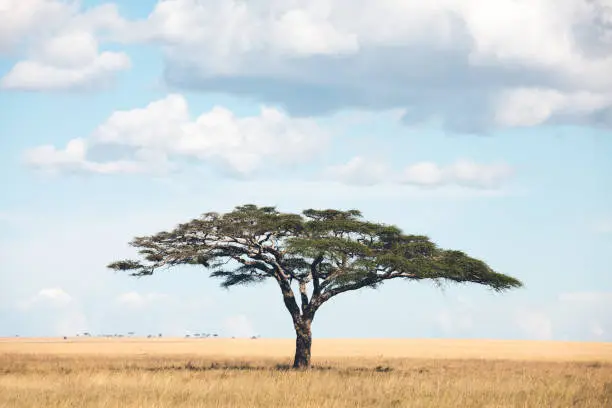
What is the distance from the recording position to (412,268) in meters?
45.1

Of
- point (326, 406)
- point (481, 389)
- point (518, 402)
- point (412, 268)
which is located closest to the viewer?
point (326, 406)

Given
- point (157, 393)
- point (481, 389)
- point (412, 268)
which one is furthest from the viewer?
point (412, 268)

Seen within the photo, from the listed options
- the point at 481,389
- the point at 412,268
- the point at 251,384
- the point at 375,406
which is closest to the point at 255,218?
the point at 412,268

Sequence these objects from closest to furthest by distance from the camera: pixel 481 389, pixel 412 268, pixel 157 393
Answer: pixel 157 393
pixel 481 389
pixel 412 268

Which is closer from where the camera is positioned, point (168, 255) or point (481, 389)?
point (481, 389)

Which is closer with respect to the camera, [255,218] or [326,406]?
[326,406]

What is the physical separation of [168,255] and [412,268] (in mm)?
12996

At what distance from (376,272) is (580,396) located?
1863 cm

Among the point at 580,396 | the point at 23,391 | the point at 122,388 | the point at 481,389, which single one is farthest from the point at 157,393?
the point at 580,396

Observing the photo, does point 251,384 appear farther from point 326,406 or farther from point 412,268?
point 412,268

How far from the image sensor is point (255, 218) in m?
47.2

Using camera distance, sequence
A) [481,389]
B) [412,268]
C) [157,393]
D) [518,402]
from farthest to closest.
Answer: [412,268], [481,389], [157,393], [518,402]

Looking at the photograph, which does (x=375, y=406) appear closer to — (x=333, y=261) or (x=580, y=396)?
(x=580, y=396)

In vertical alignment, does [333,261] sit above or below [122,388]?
above
